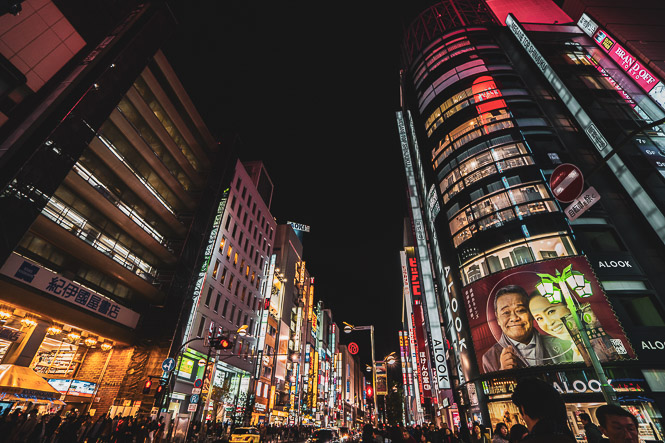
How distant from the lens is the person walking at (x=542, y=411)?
96.7 inches

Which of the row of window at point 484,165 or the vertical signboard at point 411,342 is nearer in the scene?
the row of window at point 484,165

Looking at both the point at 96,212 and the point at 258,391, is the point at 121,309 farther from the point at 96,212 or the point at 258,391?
the point at 258,391

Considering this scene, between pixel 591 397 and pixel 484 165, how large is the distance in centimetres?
2113

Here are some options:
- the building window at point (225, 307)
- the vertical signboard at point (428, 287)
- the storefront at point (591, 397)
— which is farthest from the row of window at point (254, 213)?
the storefront at point (591, 397)

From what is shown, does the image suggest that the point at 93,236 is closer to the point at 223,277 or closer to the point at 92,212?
the point at 92,212

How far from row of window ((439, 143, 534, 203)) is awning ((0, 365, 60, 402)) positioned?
116 ft

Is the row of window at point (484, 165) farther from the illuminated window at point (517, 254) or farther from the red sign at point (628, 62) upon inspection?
the red sign at point (628, 62)

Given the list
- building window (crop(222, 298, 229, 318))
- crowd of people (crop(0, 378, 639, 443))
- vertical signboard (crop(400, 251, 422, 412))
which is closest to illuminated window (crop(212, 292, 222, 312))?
building window (crop(222, 298, 229, 318))

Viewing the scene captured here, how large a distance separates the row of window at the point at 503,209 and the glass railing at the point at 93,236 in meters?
30.7

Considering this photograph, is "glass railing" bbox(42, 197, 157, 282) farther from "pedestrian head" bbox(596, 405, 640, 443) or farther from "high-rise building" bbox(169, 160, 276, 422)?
"pedestrian head" bbox(596, 405, 640, 443)

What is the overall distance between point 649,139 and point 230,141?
41890 mm

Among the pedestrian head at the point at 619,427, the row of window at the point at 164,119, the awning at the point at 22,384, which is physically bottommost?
the pedestrian head at the point at 619,427

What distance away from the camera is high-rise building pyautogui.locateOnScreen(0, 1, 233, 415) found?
16359 millimetres

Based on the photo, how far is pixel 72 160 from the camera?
18141 millimetres
